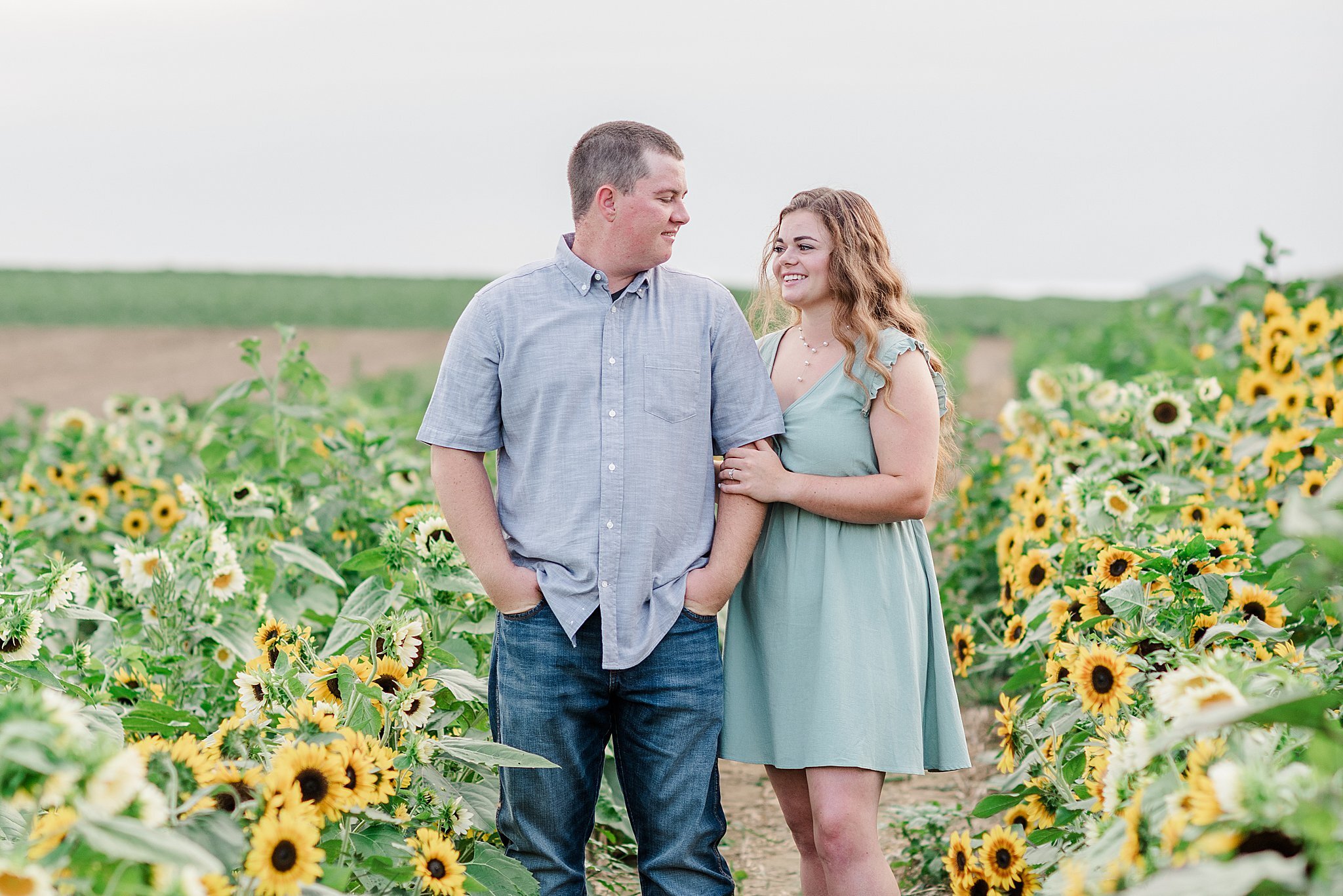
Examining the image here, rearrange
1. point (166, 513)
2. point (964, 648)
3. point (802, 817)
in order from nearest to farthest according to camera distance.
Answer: point (802, 817), point (964, 648), point (166, 513)

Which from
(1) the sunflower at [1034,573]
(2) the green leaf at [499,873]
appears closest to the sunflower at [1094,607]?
(1) the sunflower at [1034,573]

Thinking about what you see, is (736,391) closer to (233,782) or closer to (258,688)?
(258,688)

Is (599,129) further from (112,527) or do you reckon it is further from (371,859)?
(112,527)

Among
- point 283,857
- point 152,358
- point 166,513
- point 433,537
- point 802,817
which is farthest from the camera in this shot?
point 152,358

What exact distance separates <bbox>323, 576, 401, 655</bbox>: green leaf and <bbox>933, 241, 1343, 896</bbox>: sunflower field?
1.22 meters

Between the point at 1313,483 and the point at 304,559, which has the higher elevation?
the point at 1313,483

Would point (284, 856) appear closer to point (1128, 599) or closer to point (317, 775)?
point (317, 775)

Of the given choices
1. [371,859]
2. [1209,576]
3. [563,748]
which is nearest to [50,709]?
[371,859]

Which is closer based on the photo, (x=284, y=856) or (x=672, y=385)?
(x=284, y=856)

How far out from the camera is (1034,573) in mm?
3082

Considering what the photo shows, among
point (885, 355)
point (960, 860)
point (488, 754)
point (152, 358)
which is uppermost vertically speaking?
point (885, 355)

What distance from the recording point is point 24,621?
2.18 meters

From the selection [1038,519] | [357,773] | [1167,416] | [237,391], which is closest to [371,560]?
[357,773]

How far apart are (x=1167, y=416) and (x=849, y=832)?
6.37 feet
